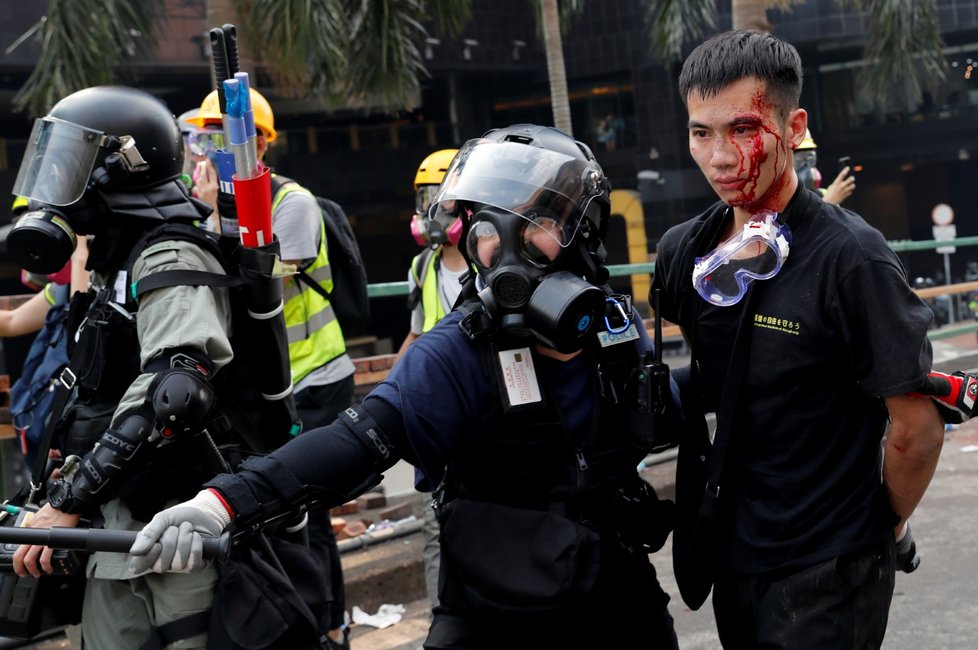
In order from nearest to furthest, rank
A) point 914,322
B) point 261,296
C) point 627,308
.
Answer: point 914,322 → point 627,308 → point 261,296

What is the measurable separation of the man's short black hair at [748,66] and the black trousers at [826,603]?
98 cm

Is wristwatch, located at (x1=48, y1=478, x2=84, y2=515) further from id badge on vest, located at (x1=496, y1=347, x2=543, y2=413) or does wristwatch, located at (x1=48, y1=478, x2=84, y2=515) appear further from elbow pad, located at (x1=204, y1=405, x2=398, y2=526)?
id badge on vest, located at (x1=496, y1=347, x2=543, y2=413)

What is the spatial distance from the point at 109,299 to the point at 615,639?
66.6 inches

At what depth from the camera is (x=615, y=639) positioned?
2615 mm

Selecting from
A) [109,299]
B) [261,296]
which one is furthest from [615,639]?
[109,299]

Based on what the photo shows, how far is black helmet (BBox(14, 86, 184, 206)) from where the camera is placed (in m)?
3.42

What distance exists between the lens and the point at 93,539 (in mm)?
2188

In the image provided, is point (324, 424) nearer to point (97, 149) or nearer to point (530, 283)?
point (97, 149)

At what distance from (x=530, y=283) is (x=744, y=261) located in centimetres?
46

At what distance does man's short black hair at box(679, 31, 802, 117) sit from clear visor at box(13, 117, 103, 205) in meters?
1.74

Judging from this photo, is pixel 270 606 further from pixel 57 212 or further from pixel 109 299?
pixel 57 212

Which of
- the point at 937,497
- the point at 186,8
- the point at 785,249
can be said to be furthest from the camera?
the point at 186,8

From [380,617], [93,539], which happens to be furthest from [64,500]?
[380,617]

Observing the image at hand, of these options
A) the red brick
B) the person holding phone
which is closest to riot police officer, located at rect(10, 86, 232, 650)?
the red brick
